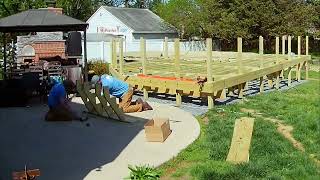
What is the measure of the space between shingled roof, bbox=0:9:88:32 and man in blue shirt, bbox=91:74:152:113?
276 centimetres

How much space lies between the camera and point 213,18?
3375cm

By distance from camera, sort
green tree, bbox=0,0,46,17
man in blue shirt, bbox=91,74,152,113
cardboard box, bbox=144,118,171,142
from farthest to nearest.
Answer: green tree, bbox=0,0,46,17
man in blue shirt, bbox=91,74,152,113
cardboard box, bbox=144,118,171,142

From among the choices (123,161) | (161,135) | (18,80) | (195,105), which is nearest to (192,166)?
(123,161)

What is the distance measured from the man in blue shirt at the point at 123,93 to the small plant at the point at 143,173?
16.0ft

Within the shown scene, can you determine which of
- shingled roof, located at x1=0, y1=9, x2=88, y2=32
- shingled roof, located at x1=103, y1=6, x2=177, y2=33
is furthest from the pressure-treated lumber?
shingled roof, located at x1=103, y1=6, x2=177, y2=33

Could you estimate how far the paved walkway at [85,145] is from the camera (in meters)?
7.05

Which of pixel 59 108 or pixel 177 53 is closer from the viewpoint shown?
pixel 59 108

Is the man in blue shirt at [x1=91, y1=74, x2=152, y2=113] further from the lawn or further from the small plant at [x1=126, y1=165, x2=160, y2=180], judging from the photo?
the small plant at [x1=126, y1=165, x2=160, y2=180]

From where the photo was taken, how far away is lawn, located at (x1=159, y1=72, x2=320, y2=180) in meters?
Answer: 6.46

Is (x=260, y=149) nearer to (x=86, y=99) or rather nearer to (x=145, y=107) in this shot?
(x=145, y=107)

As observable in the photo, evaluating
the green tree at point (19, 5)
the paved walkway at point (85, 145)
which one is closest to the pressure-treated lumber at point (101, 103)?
the paved walkway at point (85, 145)

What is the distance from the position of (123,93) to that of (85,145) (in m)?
3.45

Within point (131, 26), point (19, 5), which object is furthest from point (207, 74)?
point (19, 5)

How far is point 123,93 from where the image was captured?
1187 cm
